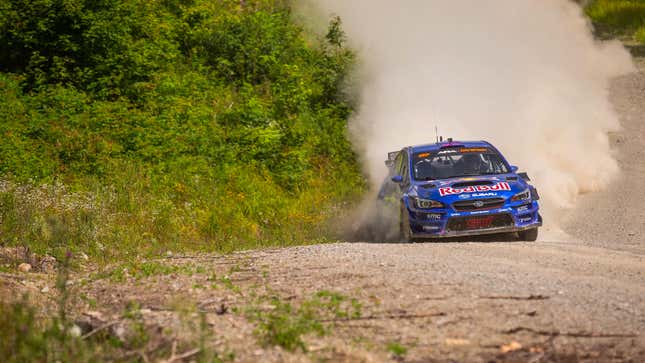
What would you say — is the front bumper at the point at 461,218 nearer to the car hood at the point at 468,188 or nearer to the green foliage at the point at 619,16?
the car hood at the point at 468,188

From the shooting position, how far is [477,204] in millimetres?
14539

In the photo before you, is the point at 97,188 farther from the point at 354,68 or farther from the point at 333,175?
the point at 354,68

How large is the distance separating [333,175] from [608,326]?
15288mm

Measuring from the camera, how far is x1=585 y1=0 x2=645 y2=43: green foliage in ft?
124

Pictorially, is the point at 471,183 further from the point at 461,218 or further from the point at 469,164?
the point at 469,164

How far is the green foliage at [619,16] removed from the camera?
3775 centimetres

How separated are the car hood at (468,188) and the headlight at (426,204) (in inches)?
2.2

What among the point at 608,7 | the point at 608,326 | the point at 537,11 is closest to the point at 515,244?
the point at 608,326

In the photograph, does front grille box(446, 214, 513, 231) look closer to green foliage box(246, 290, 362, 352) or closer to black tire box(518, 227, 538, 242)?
black tire box(518, 227, 538, 242)

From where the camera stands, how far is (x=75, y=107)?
863 inches

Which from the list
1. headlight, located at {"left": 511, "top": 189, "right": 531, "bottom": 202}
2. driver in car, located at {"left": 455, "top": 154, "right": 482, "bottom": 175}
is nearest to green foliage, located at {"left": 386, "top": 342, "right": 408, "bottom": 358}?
headlight, located at {"left": 511, "top": 189, "right": 531, "bottom": 202}

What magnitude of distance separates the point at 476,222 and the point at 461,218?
0.23 meters

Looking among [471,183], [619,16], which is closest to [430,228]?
[471,183]

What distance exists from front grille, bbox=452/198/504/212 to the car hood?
6 centimetres
